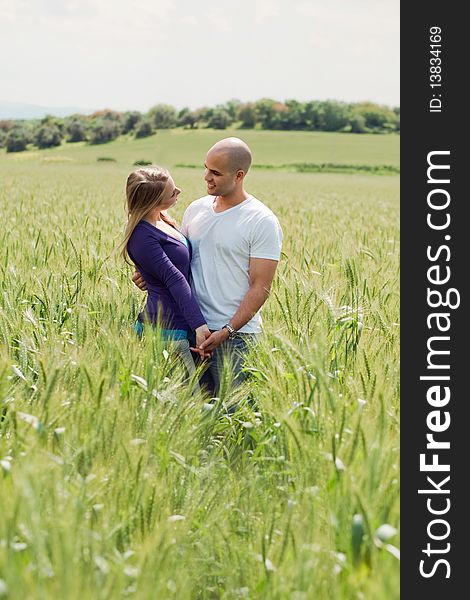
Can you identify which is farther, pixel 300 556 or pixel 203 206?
pixel 203 206

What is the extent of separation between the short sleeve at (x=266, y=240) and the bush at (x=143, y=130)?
8194cm

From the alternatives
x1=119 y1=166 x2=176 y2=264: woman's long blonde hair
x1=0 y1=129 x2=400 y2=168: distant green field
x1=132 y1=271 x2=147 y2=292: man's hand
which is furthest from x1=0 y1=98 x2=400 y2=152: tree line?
x1=119 y1=166 x2=176 y2=264: woman's long blonde hair

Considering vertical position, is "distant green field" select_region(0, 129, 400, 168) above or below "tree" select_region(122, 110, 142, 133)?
below

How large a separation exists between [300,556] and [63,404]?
97 centimetres

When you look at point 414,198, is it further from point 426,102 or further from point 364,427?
point 364,427

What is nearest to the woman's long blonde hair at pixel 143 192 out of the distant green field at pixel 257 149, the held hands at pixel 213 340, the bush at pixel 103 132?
the held hands at pixel 213 340

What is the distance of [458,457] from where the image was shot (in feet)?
7.38

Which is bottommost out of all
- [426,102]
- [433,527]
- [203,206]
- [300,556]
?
[433,527]

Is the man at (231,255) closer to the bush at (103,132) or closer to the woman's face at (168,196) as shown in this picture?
the woman's face at (168,196)

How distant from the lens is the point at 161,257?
3.48 m

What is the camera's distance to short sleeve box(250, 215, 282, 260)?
3.60 meters

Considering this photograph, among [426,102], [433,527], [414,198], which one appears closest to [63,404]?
[433,527]

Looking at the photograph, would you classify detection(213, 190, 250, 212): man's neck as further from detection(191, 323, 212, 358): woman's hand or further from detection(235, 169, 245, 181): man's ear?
detection(191, 323, 212, 358): woman's hand

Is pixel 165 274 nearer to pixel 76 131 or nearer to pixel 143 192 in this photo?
pixel 143 192
